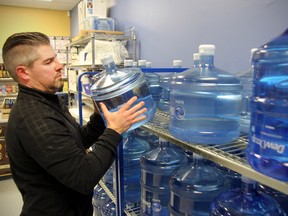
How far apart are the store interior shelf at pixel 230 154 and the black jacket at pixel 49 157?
241 millimetres

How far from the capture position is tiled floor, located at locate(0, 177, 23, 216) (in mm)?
3100

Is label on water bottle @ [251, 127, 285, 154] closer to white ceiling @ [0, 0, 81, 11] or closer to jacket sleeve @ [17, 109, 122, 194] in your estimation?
jacket sleeve @ [17, 109, 122, 194]

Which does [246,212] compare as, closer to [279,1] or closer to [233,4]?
[279,1]

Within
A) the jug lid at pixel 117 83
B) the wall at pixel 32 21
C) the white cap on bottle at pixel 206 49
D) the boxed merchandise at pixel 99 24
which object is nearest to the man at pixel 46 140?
the jug lid at pixel 117 83

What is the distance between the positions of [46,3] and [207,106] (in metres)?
5.22

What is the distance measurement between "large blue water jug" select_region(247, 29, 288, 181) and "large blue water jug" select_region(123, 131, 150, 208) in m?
1.23

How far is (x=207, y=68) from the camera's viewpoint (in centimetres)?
114

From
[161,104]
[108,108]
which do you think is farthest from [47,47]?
[161,104]

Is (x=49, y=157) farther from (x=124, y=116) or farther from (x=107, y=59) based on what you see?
(x=107, y=59)

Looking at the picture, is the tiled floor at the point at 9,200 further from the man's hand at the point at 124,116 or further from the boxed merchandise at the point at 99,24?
the man's hand at the point at 124,116

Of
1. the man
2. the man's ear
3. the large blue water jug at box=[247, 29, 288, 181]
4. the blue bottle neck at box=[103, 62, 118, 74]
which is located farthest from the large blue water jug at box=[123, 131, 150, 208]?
the large blue water jug at box=[247, 29, 288, 181]

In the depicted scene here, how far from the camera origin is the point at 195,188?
1.26 m

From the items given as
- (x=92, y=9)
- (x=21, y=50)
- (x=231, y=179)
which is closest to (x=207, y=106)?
(x=231, y=179)

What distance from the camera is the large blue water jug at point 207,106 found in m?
1.03
